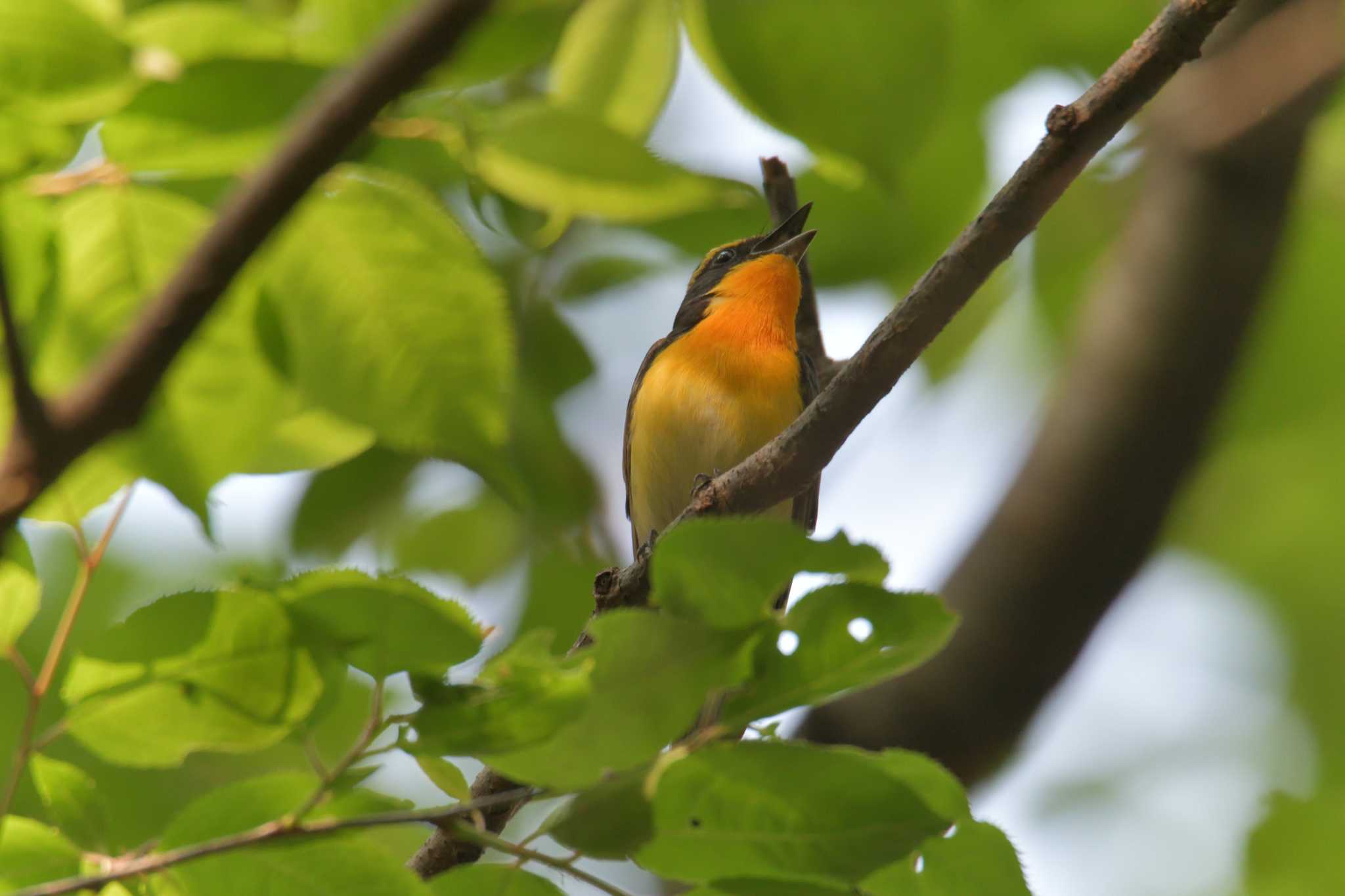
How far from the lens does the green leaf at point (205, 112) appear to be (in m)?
2.37

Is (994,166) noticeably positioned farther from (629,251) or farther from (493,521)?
(493,521)

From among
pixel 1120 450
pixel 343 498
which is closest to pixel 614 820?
pixel 343 498

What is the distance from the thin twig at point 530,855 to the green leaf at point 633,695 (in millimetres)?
105

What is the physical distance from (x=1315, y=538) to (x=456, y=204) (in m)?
5.93

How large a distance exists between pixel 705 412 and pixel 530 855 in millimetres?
4312

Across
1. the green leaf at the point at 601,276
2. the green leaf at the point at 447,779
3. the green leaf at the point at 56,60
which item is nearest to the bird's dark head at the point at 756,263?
the green leaf at the point at 601,276

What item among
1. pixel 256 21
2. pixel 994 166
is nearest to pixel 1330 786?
pixel 994 166

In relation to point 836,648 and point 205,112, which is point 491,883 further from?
point 205,112

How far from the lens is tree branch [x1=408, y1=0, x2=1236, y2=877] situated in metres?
2.04

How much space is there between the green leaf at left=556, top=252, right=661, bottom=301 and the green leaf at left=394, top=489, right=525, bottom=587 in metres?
1.20

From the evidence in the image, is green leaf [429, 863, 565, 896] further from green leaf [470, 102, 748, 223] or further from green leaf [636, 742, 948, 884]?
green leaf [470, 102, 748, 223]

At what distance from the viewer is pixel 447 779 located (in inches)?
84.8

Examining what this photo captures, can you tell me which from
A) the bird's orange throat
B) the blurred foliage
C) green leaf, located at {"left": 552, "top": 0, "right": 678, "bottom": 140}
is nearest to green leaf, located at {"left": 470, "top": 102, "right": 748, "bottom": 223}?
the blurred foliage

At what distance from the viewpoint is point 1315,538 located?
8.03 m
